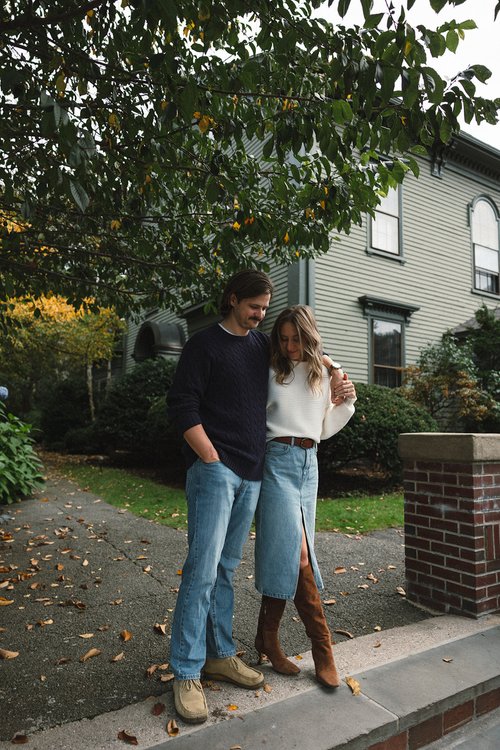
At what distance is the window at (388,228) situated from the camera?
12719 mm

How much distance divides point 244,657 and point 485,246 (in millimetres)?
14792

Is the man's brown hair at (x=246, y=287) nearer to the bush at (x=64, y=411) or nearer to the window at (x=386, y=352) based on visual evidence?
the window at (x=386, y=352)

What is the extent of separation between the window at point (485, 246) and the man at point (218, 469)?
13769mm

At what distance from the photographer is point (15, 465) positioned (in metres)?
7.22

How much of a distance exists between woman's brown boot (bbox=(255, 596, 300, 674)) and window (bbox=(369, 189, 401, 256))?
1108 centimetres

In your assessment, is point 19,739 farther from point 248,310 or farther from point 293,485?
point 248,310

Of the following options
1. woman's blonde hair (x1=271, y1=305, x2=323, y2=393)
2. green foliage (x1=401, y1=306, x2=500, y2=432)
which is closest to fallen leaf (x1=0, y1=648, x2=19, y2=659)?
woman's blonde hair (x1=271, y1=305, x2=323, y2=393)

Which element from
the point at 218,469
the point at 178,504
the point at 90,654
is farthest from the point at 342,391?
the point at 178,504

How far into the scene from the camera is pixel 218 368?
2.54 meters

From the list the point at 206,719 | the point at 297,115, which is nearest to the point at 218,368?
the point at 206,719

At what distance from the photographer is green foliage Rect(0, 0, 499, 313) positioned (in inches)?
→ 98.3

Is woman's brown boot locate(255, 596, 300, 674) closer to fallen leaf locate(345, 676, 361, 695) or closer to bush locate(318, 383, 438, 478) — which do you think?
fallen leaf locate(345, 676, 361, 695)

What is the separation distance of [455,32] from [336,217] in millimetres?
1642

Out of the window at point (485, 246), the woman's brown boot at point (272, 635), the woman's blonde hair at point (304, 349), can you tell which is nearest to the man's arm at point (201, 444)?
the woman's blonde hair at point (304, 349)
